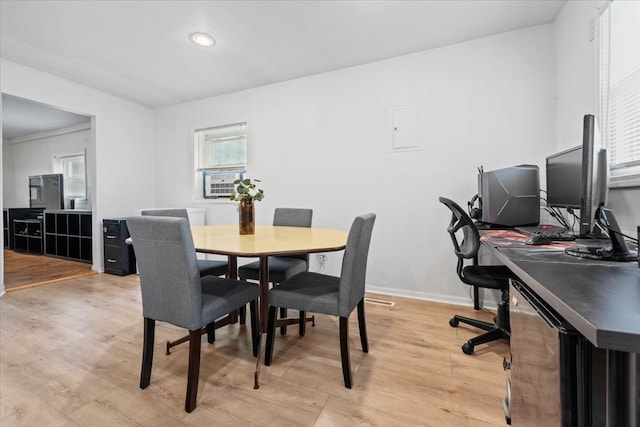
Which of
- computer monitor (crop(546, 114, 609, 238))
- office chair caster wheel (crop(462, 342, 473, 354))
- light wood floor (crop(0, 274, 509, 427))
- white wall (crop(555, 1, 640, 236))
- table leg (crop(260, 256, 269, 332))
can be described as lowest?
light wood floor (crop(0, 274, 509, 427))

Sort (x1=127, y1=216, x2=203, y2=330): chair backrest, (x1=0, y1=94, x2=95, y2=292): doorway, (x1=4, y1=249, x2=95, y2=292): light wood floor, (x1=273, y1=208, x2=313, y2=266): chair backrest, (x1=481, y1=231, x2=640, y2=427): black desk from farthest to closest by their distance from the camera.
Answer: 1. (x1=0, y1=94, x2=95, y2=292): doorway
2. (x1=4, y1=249, x2=95, y2=292): light wood floor
3. (x1=273, y1=208, x2=313, y2=266): chair backrest
4. (x1=127, y1=216, x2=203, y2=330): chair backrest
5. (x1=481, y1=231, x2=640, y2=427): black desk

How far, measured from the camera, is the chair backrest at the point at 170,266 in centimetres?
129

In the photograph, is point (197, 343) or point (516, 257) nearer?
point (516, 257)

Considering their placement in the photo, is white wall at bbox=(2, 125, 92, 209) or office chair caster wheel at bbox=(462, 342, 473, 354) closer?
office chair caster wheel at bbox=(462, 342, 473, 354)

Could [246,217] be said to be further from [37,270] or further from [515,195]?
[37,270]

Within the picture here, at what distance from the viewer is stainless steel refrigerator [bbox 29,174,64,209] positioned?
5.61 metres

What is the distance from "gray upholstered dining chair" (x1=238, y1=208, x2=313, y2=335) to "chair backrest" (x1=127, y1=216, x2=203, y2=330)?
735mm

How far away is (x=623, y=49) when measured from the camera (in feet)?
5.12

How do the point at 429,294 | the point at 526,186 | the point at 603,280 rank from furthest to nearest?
the point at 429,294
the point at 526,186
the point at 603,280

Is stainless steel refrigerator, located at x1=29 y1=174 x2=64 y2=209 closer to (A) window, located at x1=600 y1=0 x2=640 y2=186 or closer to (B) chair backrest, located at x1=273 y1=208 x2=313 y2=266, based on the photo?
(B) chair backrest, located at x1=273 y1=208 x2=313 y2=266

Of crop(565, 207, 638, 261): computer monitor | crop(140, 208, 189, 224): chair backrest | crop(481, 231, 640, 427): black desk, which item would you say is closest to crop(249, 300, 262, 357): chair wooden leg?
crop(140, 208, 189, 224): chair backrest

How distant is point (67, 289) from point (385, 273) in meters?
3.61

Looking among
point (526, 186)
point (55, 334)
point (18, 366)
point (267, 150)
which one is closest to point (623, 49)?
point (526, 186)

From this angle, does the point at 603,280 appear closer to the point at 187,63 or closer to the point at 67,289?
the point at 187,63
